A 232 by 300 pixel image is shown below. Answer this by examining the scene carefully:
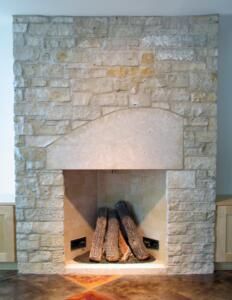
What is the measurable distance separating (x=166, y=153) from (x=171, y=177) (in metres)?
0.23

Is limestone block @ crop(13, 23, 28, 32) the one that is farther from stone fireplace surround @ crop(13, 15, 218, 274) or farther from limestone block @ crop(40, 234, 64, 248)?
limestone block @ crop(40, 234, 64, 248)

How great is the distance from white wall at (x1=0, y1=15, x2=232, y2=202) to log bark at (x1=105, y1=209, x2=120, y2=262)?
1050mm

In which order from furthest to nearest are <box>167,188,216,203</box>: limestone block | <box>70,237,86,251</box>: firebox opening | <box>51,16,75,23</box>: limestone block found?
<box>70,237,86,251</box>: firebox opening → <box>167,188,216,203</box>: limestone block → <box>51,16,75,23</box>: limestone block

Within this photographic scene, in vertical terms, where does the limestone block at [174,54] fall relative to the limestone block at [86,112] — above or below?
above

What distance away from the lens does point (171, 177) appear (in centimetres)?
292

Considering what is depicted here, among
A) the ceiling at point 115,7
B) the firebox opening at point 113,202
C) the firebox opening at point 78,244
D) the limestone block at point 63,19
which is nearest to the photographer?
the ceiling at point 115,7

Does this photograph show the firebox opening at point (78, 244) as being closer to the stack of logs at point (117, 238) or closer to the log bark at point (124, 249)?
the stack of logs at point (117, 238)

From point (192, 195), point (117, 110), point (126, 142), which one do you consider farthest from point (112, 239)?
point (117, 110)

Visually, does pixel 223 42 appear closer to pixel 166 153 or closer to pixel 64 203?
pixel 166 153

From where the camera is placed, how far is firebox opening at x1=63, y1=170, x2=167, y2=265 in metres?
3.08

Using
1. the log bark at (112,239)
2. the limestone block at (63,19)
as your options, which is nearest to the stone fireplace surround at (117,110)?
the limestone block at (63,19)

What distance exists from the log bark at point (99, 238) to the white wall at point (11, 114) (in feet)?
3.04

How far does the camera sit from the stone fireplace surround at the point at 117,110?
9.29 ft

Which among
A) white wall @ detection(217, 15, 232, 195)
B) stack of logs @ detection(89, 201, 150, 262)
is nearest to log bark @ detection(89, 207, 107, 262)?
stack of logs @ detection(89, 201, 150, 262)
